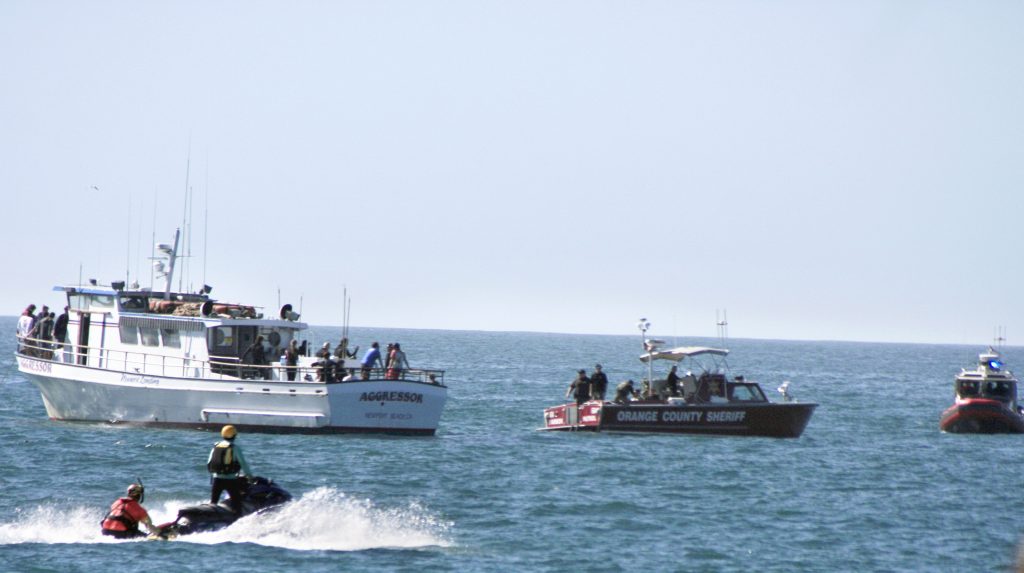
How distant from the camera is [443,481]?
33031 mm

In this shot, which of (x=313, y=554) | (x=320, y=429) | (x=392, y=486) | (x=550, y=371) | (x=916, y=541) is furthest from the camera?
(x=550, y=371)

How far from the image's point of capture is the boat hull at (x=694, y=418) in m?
42.2

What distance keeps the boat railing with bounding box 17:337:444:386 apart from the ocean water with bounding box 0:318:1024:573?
1.71m

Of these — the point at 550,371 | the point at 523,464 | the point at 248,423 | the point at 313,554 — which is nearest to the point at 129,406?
the point at 248,423

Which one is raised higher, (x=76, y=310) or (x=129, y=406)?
(x=76, y=310)

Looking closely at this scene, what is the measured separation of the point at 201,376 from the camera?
40938 millimetres

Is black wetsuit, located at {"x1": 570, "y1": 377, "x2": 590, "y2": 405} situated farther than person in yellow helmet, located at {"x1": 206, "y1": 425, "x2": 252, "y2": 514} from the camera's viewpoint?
Yes

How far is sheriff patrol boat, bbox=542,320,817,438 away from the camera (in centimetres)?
4225

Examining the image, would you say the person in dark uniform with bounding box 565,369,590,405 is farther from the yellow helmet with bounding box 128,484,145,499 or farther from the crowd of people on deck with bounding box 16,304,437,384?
the yellow helmet with bounding box 128,484,145,499

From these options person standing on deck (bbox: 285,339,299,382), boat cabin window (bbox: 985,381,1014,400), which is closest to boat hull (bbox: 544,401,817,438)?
person standing on deck (bbox: 285,339,299,382)

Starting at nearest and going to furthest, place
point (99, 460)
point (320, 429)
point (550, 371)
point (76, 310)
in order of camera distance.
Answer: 1. point (99, 460)
2. point (320, 429)
3. point (76, 310)
4. point (550, 371)

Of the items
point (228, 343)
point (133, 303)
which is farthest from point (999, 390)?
point (133, 303)

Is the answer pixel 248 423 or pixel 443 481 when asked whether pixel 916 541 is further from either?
pixel 248 423

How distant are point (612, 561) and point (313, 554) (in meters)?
4.96
